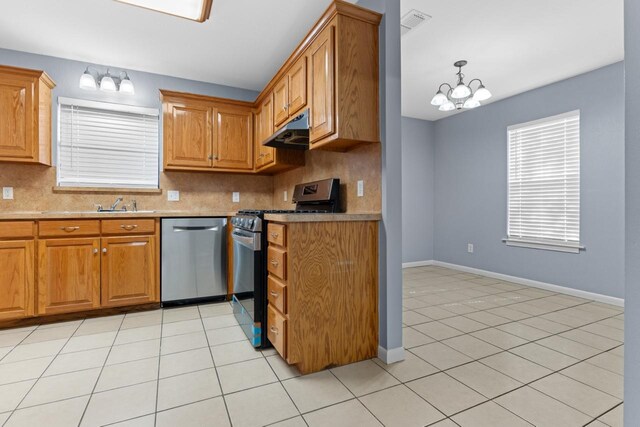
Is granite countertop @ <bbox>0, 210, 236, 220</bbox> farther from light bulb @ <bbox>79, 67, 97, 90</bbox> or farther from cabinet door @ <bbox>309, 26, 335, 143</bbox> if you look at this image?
cabinet door @ <bbox>309, 26, 335, 143</bbox>

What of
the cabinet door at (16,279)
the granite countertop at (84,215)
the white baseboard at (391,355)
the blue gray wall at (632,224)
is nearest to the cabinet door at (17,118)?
the granite countertop at (84,215)

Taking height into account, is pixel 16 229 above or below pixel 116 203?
below

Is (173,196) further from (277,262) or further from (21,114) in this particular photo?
(277,262)

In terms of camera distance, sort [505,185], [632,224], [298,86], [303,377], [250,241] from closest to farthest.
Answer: [632,224] < [303,377] < [250,241] < [298,86] < [505,185]

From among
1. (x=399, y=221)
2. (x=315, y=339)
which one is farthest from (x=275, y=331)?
(x=399, y=221)

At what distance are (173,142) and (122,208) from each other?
94 centimetres

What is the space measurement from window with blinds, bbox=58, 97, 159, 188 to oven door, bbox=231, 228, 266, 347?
1907mm

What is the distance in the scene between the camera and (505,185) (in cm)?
430

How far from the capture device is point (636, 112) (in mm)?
784

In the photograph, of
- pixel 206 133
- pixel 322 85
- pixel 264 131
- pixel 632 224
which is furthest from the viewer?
pixel 206 133

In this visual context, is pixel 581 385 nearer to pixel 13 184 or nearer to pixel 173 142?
pixel 173 142

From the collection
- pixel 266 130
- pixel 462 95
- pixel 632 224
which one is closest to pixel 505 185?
pixel 462 95

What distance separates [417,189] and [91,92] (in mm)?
4686

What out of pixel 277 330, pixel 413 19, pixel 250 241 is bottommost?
pixel 277 330
